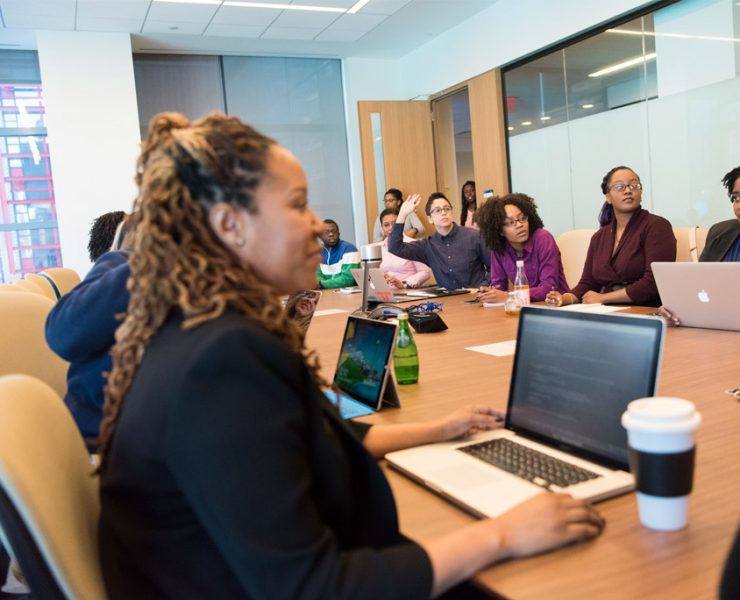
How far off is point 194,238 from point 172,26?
6.24 metres

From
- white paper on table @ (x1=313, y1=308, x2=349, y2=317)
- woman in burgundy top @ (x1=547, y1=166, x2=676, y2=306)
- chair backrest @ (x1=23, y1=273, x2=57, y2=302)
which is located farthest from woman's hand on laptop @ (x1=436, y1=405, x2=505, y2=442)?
chair backrest @ (x1=23, y1=273, x2=57, y2=302)

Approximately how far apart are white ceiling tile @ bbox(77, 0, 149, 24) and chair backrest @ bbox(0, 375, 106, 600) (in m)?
5.50

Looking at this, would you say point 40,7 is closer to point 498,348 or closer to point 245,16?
point 245,16

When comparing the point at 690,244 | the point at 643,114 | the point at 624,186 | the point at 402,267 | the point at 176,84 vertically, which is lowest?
the point at 402,267

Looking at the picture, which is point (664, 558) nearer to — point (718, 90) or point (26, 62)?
point (718, 90)

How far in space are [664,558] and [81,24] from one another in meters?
6.73

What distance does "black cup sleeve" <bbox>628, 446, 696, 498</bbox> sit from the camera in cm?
82

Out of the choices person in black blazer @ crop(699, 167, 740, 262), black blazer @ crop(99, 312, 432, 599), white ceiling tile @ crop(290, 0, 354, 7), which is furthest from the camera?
white ceiling tile @ crop(290, 0, 354, 7)

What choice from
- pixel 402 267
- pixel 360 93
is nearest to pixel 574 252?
pixel 402 267

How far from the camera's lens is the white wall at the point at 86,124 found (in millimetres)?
6340

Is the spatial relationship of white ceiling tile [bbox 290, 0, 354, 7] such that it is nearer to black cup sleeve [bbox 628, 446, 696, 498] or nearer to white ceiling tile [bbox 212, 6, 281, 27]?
white ceiling tile [bbox 212, 6, 281, 27]

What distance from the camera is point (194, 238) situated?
86cm

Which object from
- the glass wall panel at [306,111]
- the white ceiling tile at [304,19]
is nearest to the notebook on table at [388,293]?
the white ceiling tile at [304,19]

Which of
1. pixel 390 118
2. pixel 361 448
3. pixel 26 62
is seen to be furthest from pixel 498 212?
pixel 26 62
